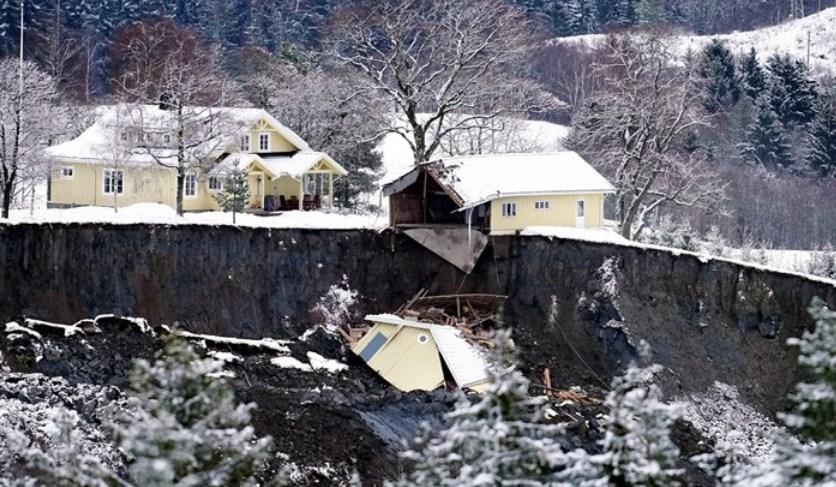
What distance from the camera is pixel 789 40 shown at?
87125mm

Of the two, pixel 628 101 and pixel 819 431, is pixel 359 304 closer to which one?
pixel 628 101

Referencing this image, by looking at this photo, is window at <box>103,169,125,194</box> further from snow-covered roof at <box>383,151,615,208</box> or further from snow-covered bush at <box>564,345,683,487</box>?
snow-covered bush at <box>564,345,683,487</box>

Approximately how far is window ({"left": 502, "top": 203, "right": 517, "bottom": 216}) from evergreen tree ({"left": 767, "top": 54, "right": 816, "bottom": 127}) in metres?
39.0

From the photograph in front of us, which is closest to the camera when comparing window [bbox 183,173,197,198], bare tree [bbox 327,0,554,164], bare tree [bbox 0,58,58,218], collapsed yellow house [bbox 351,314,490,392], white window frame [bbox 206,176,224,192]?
collapsed yellow house [bbox 351,314,490,392]

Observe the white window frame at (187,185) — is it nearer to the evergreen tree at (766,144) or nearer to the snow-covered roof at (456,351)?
the snow-covered roof at (456,351)

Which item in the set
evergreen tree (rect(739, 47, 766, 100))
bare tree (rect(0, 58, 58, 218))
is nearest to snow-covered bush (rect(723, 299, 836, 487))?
bare tree (rect(0, 58, 58, 218))

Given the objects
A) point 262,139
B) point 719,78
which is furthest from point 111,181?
point 719,78

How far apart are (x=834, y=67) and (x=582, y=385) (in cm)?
5532

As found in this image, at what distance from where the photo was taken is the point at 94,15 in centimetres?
8188

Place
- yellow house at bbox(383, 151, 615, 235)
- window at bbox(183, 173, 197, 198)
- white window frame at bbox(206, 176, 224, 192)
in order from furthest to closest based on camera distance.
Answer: white window frame at bbox(206, 176, 224, 192), window at bbox(183, 173, 197, 198), yellow house at bbox(383, 151, 615, 235)

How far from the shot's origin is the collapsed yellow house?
107 feet

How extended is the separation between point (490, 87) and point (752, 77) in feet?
105

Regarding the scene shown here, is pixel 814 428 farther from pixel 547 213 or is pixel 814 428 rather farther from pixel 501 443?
pixel 547 213

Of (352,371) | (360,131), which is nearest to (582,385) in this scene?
(352,371)
